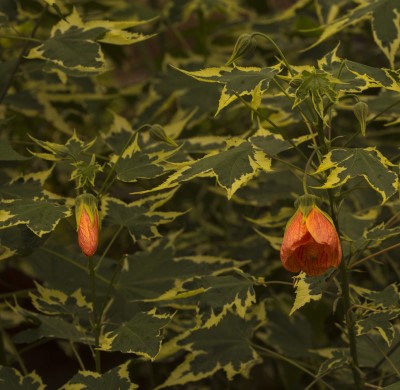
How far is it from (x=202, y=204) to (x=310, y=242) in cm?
100

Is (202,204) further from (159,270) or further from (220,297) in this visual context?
(220,297)

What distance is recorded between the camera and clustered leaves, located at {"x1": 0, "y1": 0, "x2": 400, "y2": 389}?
3.41ft

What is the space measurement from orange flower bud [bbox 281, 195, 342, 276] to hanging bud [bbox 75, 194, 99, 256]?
23cm

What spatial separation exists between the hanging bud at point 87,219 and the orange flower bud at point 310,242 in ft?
0.74

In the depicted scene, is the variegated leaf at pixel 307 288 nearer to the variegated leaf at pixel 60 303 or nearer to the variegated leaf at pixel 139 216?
the variegated leaf at pixel 139 216

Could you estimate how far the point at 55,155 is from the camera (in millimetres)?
1188

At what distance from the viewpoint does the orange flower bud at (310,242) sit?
97cm

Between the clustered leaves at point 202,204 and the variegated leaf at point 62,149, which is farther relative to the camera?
the variegated leaf at point 62,149

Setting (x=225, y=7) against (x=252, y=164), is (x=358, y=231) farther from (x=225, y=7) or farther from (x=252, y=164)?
(x=225, y=7)

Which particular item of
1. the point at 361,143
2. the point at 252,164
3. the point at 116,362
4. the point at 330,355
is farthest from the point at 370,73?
the point at 116,362

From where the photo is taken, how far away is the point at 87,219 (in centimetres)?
107

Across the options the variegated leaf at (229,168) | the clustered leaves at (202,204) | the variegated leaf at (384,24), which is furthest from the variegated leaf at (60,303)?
the variegated leaf at (384,24)

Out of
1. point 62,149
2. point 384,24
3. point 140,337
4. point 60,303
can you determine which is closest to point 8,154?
point 62,149

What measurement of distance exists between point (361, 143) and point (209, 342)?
73cm
